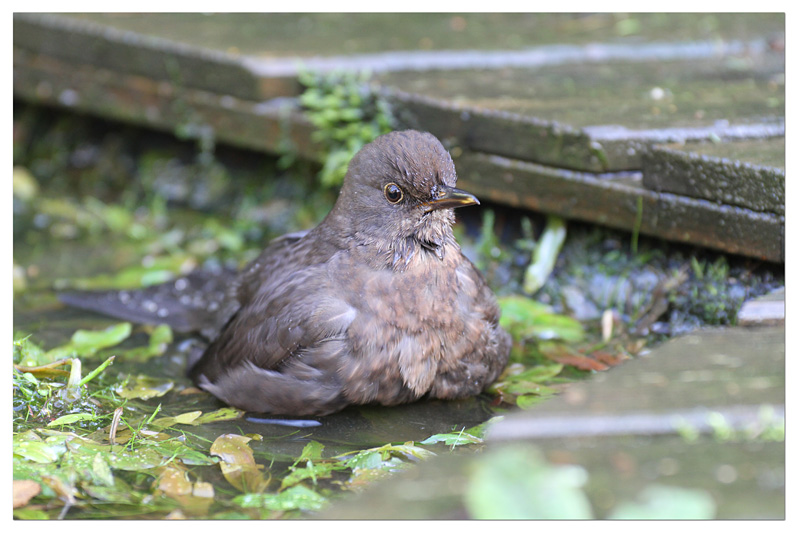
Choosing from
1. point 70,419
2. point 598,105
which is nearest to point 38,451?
point 70,419

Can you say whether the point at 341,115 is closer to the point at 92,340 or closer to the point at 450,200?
the point at 450,200

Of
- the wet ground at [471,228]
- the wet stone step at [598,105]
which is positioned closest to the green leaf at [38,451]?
the wet ground at [471,228]

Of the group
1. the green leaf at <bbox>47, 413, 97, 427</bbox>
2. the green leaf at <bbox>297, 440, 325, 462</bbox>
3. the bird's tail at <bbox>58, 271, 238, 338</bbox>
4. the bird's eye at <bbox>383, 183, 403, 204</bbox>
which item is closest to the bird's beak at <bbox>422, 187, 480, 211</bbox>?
the bird's eye at <bbox>383, 183, 403, 204</bbox>

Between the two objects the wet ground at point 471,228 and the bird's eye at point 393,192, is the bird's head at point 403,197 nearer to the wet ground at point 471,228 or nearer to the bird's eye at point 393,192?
the bird's eye at point 393,192

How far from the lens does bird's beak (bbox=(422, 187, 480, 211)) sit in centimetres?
323

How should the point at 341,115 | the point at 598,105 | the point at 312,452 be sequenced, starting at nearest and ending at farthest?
the point at 312,452
the point at 598,105
the point at 341,115

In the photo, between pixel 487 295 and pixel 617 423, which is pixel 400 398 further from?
pixel 617 423

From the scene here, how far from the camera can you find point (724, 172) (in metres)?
3.75

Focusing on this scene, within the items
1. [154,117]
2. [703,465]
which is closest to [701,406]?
[703,465]

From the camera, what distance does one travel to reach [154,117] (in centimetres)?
566

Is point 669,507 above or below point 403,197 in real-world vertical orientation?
below

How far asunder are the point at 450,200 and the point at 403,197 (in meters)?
0.21

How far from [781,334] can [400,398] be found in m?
1.47

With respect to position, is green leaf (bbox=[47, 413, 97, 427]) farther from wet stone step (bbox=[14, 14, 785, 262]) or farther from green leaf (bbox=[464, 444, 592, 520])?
wet stone step (bbox=[14, 14, 785, 262])
